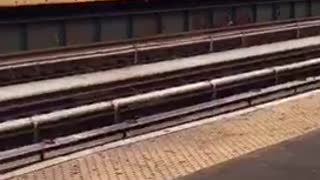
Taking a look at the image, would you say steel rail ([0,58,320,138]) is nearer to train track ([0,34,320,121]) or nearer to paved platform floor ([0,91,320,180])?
paved platform floor ([0,91,320,180])

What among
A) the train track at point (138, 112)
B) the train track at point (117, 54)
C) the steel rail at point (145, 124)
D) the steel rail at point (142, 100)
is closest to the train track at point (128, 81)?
the train track at point (138, 112)

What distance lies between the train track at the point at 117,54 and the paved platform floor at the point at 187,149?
6550 mm

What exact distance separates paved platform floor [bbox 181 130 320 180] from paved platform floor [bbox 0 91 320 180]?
17 centimetres

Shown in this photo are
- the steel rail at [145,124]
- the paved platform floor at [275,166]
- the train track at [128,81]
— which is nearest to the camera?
the paved platform floor at [275,166]

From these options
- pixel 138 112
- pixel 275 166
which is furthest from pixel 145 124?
pixel 275 166

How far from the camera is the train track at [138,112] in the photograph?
9.02 metres

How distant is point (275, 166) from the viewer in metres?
8.49

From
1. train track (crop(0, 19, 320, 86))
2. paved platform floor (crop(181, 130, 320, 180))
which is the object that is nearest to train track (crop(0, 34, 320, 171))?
paved platform floor (crop(181, 130, 320, 180))

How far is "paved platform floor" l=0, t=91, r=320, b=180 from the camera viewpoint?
8.28 meters

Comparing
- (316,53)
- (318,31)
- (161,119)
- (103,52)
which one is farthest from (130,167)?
(318,31)

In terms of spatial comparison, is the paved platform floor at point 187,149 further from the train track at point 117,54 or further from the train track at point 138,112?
the train track at point 117,54

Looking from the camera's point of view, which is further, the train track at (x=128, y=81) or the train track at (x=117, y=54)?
the train track at (x=117, y=54)

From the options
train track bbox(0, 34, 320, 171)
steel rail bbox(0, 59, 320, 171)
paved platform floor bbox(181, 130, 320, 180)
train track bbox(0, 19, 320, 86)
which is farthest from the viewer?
train track bbox(0, 19, 320, 86)

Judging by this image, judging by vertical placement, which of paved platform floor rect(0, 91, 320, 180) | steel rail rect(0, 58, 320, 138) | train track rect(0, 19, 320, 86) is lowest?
train track rect(0, 19, 320, 86)
